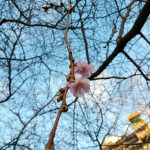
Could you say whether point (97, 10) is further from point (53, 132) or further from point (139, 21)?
point (53, 132)

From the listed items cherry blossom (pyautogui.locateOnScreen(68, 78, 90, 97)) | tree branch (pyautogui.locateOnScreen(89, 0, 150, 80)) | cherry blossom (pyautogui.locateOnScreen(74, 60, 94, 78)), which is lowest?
cherry blossom (pyautogui.locateOnScreen(68, 78, 90, 97))

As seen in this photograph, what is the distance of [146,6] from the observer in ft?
10.3

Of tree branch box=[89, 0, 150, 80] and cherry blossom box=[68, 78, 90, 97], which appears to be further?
tree branch box=[89, 0, 150, 80]

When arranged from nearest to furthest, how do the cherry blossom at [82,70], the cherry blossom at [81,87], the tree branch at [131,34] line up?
the cherry blossom at [81,87], the cherry blossom at [82,70], the tree branch at [131,34]

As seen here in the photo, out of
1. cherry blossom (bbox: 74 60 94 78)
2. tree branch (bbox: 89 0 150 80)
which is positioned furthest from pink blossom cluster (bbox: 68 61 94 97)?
tree branch (bbox: 89 0 150 80)

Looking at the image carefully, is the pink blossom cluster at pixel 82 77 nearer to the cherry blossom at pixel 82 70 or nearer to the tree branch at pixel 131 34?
the cherry blossom at pixel 82 70

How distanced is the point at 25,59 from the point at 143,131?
2.30 metres

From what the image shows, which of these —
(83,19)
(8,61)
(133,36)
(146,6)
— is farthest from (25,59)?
(146,6)

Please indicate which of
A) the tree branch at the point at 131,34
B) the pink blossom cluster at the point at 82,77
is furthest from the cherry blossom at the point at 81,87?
the tree branch at the point at 131,34

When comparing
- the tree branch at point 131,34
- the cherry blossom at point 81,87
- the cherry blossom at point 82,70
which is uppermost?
the tree branch at point 131,34

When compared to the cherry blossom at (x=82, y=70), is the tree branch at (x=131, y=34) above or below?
above


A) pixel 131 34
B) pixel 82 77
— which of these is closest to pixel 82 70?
pixel 82 77

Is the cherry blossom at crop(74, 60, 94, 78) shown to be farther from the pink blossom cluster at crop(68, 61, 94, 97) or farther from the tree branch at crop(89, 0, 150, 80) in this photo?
the tree branch at crop(89, 0, 150, 80)

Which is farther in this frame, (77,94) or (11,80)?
(11,80)
